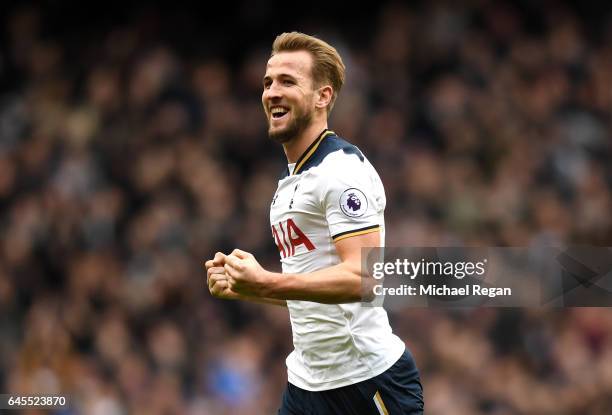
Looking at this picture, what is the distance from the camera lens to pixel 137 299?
11.3 meters

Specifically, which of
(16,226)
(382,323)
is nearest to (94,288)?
(16,226)

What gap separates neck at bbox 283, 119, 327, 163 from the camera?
16.6ft

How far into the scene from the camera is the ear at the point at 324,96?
514 cm

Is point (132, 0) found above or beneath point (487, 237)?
above

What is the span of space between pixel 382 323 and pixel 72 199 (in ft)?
25.6

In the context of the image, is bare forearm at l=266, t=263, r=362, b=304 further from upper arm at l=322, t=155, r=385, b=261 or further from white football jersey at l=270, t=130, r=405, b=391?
white football jersey at l=270, t=130, r=405, b=391

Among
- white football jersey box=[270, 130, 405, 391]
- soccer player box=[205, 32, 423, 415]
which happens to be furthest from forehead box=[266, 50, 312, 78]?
white football jersey box=[270, 130, 405, 391]

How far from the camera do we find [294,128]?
504 centimetres

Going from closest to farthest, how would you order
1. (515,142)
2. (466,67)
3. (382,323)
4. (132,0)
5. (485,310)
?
(382,323), (485,310), (515,142), (466,67), (132,0)

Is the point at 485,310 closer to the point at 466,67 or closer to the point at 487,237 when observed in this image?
the point at 487,237

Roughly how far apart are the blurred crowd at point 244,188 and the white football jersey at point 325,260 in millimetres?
4886

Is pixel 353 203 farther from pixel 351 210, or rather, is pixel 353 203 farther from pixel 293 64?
pixel 293 64

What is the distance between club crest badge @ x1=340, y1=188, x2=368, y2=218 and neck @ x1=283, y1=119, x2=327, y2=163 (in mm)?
534

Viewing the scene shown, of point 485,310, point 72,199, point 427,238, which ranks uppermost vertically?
point 72,199
